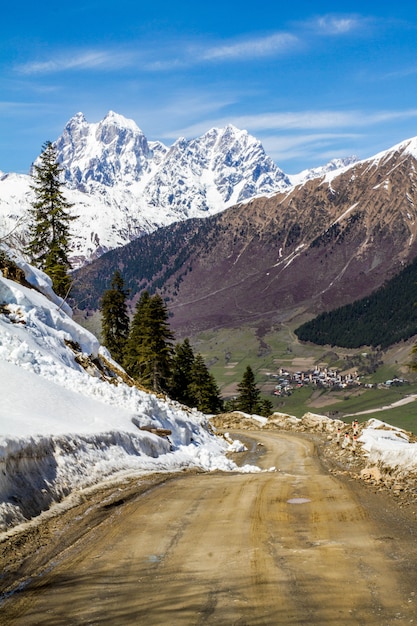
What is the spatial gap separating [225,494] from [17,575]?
6.14 meters

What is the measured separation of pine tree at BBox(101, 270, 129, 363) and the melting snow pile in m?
29.4

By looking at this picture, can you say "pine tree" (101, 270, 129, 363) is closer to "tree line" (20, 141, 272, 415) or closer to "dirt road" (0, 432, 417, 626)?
"tree line" (20, 141, 272, 415)

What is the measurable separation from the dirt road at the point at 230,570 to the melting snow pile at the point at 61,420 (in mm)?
1785

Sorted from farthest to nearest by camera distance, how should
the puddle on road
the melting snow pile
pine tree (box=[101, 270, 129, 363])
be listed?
pine tree (box=[101, 270, 129, 363]), the melting snow pile, the puddle on road

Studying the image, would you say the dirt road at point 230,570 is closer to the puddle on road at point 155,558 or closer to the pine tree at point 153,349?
the puddle on road at point 155,558

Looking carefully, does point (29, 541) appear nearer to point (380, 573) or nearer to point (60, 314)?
point (380, 573)

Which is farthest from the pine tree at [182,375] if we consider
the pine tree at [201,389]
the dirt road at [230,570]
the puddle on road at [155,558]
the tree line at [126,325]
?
the puddle on road at [155,558]

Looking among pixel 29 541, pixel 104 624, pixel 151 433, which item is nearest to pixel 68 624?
pixel 104 624

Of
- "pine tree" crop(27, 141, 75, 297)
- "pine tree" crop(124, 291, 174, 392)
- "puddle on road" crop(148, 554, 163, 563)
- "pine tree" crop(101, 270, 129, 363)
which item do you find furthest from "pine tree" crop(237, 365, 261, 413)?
"puddle on road" crop(148, 554, 163, 563)

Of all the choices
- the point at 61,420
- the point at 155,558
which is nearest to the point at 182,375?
the point at 61,420

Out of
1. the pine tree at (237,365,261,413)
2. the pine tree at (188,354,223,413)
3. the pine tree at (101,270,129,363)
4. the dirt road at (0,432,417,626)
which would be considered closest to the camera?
the dirt road at (0,432,417,626)

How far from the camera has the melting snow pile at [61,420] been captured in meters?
10.7

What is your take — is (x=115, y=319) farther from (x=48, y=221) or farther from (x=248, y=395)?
(x=248, y=395)

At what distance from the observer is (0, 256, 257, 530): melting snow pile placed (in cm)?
1072
